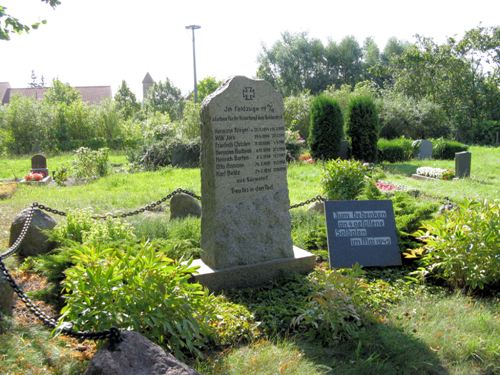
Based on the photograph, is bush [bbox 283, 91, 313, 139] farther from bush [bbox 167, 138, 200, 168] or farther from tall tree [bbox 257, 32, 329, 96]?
tall tree [bbox 257, 32, 329, 96]

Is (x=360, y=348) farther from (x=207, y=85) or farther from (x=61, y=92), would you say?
(x=207, y=85)

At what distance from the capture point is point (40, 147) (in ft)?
95.6

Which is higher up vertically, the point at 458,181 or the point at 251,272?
the point at 458,181

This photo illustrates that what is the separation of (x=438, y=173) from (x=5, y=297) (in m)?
12.8

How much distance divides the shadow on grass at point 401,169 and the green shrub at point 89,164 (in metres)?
9.41

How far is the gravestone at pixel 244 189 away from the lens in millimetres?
5289

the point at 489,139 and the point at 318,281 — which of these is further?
the point at 489,139

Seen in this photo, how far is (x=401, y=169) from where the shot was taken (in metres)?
16.5

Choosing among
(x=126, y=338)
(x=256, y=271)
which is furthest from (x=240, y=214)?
(x=126, y=338)

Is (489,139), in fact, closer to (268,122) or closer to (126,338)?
(268,122)

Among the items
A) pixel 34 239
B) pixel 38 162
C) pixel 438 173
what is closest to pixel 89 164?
pixel 38 162

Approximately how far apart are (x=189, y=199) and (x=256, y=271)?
110 inches

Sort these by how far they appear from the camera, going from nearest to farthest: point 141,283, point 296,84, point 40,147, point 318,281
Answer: point 141,283
point 318,281
point 40,147
point 296,84

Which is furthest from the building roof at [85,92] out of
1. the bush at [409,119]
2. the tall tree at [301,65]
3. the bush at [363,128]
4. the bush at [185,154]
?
the bush at [363,128]
